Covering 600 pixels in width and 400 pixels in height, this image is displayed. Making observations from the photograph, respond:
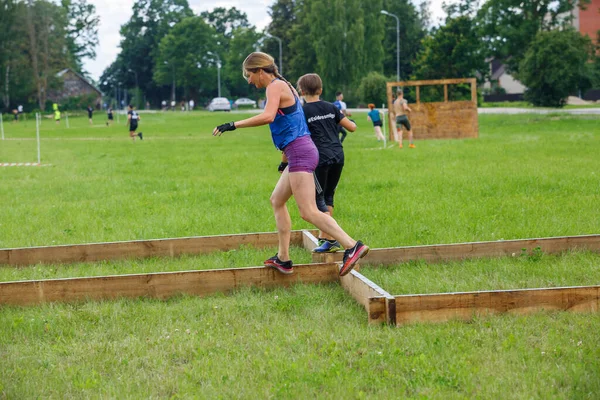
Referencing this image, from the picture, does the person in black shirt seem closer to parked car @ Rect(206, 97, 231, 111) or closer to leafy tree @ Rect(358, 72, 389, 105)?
leafy tree @ Rect(358, 72, 389, 105)

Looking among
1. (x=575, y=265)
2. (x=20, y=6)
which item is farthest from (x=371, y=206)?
(x=20, y=6)

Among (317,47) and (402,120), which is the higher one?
(317,47)

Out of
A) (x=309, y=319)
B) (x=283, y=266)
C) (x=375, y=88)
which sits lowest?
(x=309, y=319)

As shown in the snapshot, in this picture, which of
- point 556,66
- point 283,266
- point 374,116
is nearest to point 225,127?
point 283,266

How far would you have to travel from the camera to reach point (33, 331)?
19.8 ft

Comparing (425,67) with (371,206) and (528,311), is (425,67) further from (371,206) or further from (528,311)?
(528,311)

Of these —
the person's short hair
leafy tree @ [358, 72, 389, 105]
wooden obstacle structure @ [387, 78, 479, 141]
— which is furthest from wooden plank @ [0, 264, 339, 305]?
leafy tree @ [358, 72, 389, 105]

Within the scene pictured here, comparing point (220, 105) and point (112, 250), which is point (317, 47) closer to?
point (220, 105)

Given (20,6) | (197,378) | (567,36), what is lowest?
(197,378)

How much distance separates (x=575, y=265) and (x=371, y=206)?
4.71 metres

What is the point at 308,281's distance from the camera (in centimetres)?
721

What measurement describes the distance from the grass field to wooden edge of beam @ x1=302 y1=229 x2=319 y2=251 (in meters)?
0.18

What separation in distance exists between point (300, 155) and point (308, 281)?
1131mm

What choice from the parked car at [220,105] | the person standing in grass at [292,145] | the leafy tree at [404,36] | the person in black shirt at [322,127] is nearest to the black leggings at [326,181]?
the person in black shirt at [322,127]
